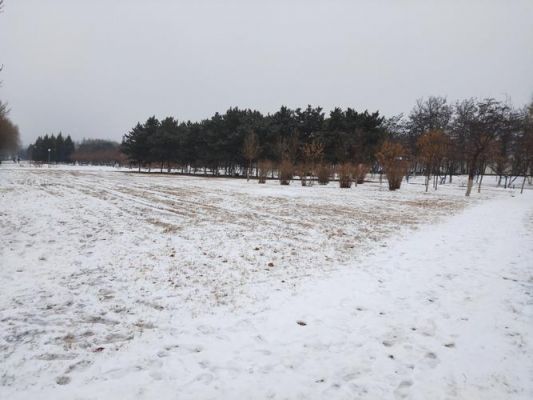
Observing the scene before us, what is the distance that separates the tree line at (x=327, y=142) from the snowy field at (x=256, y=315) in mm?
25062

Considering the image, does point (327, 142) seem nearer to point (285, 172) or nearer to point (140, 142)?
point (285, 172)

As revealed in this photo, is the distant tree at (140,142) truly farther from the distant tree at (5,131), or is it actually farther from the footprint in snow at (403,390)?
the footprint in snow at (403,390)

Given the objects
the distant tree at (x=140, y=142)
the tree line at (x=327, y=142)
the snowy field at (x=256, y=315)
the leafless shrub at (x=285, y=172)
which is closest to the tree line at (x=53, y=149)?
the distant tree at (x=140, y=142)

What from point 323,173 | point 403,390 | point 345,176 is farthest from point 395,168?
point 403,390

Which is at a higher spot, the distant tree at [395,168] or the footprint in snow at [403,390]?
the distant tree at [395,168]

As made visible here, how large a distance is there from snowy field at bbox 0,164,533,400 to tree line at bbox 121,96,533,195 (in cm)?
2506

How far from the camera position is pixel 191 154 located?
192ft

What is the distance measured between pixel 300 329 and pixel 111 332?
2298 millimetres

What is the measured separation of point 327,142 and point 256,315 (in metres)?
43.2

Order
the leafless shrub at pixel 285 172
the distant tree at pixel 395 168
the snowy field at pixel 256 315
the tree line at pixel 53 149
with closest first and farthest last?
the snowy field at pixel 256 315
the distant tree at pixel 395 168
the leafless shrub at pixel 285 172
the tree line at pixel 53 149

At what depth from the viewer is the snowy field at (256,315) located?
2.80 m

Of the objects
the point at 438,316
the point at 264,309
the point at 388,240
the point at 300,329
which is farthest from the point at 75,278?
the point at 388,240

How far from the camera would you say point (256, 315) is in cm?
410

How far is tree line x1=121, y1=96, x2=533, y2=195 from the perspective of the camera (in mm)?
33750
